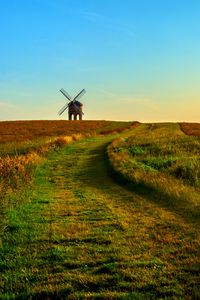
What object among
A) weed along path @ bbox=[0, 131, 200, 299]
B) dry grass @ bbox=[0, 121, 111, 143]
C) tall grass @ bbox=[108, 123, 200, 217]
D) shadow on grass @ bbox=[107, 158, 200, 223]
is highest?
dry grass @ bbox=[0, 121, 111, 143]

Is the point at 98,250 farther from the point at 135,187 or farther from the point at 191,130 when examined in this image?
the point at 191,130

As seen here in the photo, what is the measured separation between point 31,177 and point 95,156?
9738 millimetres

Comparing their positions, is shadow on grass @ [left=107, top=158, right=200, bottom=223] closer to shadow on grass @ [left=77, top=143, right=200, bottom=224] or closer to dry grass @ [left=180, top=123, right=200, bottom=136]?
shadow on grass @ [left=77, top=143, right=200, bottom=224]

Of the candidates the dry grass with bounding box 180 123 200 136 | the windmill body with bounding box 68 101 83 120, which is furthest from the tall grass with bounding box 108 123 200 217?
the windmill body with bounding box 68 101 83 120

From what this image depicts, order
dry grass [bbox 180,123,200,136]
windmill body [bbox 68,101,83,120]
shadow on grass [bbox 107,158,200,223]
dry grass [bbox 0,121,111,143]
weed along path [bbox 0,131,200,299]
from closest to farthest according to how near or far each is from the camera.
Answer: weed along path [bbox 0,131,200,299] → shadow on grass [bbox 107,158,200,223] → dry grass [bbox 0,121,111,143] → dry grass [bbox 180,123,200,136] → windmill body [bbox 68,101,83,120]

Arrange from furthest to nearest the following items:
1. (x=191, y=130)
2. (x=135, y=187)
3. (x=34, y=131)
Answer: (x=34, y=131) < (x=191, y=130) < (x=135, y=187)

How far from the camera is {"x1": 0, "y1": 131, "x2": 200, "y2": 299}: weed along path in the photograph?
7.81m

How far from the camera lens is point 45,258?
953 centimetres

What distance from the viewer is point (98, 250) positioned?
9.83 meters

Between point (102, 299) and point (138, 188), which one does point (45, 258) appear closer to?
point (102, 299)

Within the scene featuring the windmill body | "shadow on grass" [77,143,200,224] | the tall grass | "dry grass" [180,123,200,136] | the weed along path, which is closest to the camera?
the weed along path

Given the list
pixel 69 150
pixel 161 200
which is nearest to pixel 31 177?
pixel 161 200

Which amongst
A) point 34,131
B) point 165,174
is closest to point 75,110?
point 34,131

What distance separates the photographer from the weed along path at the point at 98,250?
7.81 metres
